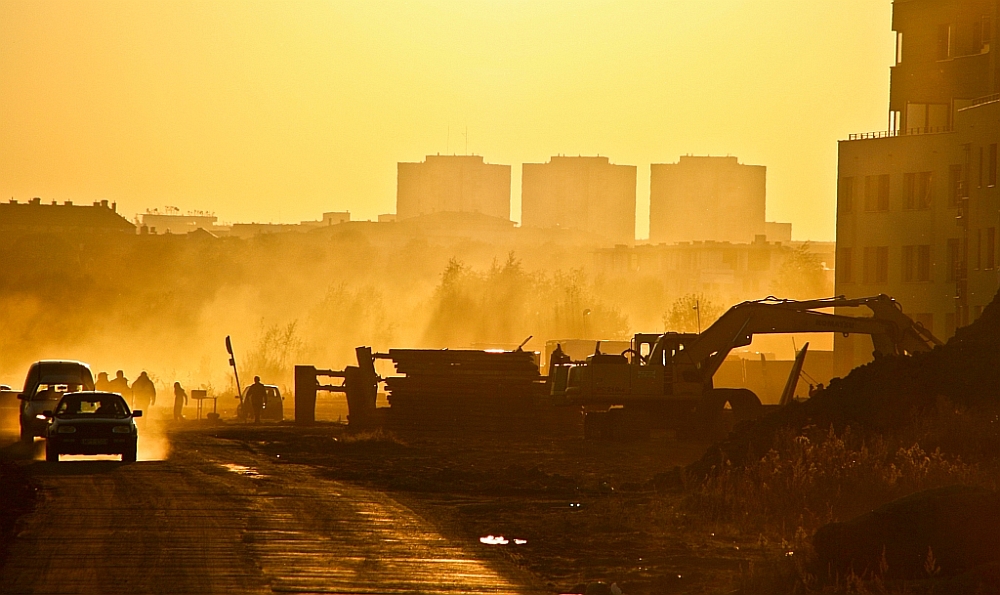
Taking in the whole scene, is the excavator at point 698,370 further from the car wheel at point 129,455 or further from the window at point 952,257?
the window at point 952,257

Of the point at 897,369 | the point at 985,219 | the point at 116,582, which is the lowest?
the point at 116,582

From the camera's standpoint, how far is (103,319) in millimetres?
158250

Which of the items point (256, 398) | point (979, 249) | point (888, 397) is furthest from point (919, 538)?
point (979, 249)

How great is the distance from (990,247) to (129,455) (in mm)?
39585

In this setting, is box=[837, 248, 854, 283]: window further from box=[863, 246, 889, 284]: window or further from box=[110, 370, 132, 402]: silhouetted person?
box=[110, 370, 132, 402]: silhouetted person

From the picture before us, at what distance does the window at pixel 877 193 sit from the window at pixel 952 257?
16.1 feet

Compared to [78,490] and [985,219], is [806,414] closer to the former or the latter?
[78,490]

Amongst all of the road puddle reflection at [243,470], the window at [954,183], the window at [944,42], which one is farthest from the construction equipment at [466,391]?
the window at [944,42]

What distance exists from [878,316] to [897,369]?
10238 millimetres

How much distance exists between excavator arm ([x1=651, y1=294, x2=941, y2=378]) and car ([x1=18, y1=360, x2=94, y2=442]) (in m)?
14.5

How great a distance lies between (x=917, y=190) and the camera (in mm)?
70688

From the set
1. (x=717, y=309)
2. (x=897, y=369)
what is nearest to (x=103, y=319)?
(x=717, y=309)

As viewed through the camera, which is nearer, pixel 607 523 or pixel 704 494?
pixel 607 523

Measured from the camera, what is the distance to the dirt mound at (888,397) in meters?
28.6
